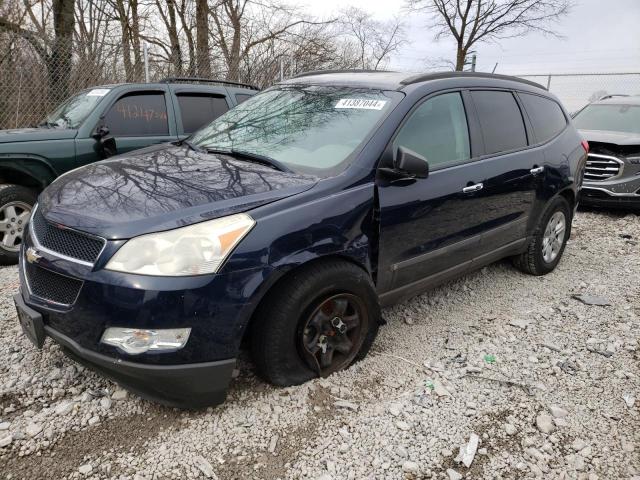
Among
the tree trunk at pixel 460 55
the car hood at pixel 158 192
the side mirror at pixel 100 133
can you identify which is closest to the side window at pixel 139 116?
the side mirror at pixel 100 133

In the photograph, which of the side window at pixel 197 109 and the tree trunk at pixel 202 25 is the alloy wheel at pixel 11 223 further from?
the tree trunk at pixel 202 25

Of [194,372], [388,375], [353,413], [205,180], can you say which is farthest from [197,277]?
[388,375]

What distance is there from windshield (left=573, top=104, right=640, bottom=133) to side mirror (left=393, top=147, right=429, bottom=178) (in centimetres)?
662

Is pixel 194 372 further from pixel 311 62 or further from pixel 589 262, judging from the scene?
pixel 311 62

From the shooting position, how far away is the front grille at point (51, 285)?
88.0 inches

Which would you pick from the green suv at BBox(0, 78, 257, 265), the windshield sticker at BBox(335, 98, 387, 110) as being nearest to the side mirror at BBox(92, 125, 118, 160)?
the green suv at BBox(0, 78, 257, 265)

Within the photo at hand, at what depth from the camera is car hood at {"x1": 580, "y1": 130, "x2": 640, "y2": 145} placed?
23.1 feet

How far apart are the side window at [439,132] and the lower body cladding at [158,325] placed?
145cm

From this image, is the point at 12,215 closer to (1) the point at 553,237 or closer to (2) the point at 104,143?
(2) the point at 104,143

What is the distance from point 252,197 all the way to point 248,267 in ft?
1.23

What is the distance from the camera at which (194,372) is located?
224 centimetres

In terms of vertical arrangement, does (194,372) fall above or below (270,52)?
below

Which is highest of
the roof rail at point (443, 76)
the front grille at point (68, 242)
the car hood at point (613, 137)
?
the roof rail at point (443, 76)

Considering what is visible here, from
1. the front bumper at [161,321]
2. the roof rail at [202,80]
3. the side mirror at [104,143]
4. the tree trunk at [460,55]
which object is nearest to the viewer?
the front bumper at [161,321]
